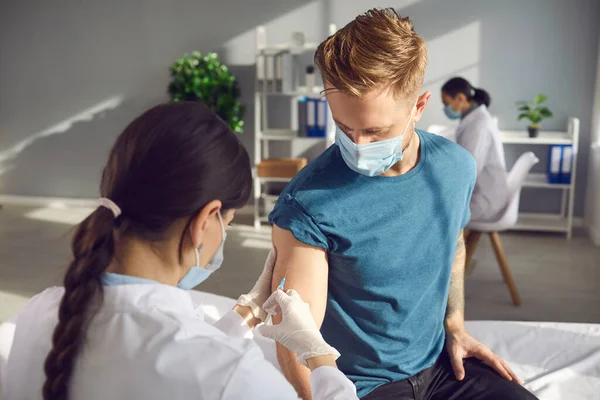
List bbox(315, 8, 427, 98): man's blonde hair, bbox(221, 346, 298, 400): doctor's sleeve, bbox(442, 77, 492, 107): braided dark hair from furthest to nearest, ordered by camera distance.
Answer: bbox(442, 77, 492, 107): braided dark hair → bbox(315, 8, 427, 98): man's blonde hair → bbox(221, 346, 298, 400): doctor's sleeve

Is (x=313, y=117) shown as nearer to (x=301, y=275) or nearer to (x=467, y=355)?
(x=467, y=355)

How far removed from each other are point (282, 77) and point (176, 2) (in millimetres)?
1111

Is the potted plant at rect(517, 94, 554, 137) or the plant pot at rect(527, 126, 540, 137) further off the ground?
the potted plant at rect(517, 94, 554, 137)

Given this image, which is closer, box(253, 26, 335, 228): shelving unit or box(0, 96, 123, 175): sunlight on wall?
box(253, 26, 335, 228): shelving unit

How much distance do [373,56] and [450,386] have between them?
0.72 metres

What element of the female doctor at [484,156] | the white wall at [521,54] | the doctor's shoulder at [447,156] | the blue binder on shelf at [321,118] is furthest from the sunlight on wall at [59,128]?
the doctor's shoulder at [447,156]

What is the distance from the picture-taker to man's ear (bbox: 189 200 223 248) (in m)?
0.91

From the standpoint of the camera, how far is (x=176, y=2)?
5.19 meters

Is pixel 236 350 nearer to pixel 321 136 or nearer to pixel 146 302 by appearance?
pixel 146 302

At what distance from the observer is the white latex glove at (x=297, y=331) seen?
1.14 m

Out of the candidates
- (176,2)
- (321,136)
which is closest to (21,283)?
(321,136)

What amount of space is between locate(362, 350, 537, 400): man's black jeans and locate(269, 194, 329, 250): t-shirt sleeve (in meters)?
0.33

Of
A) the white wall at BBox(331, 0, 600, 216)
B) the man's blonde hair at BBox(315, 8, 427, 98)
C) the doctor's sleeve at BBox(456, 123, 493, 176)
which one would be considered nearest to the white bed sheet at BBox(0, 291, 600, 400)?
the man's blonde hair at BBox(315, 8, 427, 98)

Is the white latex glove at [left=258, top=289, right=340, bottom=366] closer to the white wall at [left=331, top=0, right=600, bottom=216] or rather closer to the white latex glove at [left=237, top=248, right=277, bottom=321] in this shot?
the white latex glove at [left=237, top=248, right=277, bottom=321]
